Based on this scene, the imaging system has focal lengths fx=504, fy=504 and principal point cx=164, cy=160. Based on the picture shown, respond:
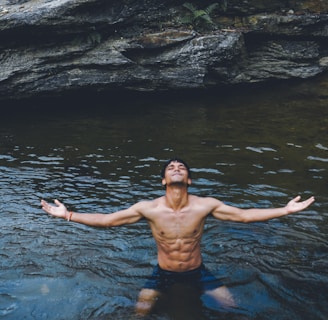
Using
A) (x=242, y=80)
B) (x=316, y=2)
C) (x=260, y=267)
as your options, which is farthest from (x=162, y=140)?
(x=316, y=2)


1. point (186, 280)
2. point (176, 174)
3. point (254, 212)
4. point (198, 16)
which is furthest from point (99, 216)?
point (198, 16)

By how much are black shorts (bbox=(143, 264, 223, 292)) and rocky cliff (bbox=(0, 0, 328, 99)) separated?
1125cm

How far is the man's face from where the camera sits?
731 cm

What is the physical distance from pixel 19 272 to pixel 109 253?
165 cm

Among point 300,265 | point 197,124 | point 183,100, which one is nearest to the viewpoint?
point 300,265

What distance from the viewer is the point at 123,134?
53.3 ft

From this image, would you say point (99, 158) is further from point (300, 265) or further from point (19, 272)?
point (300, 265)

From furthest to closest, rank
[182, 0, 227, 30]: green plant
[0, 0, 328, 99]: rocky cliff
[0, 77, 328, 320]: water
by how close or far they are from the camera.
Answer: [182, 0, 227, 30]: green plant → [0, 0, 328, 99]: rocky cliff → [0, 77, 328, 320]: water

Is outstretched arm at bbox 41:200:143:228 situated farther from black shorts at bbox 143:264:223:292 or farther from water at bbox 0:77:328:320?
water at bbox 0:77:328:320

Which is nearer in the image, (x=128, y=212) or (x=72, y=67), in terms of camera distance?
(x=128, y=212)

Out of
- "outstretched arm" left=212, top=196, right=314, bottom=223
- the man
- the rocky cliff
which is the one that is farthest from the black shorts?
the rocky cliff

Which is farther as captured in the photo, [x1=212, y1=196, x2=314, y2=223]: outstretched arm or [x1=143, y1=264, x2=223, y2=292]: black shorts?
[x1=143, y1=264, x2=223, y2=292]: black shorts

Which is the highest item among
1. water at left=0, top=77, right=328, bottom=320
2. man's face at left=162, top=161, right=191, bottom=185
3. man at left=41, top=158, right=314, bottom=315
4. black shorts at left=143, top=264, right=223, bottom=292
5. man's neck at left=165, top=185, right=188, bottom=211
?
man's face at left=162, top=161, right=191, bottom=185

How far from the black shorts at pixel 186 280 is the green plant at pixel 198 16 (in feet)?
39.7
